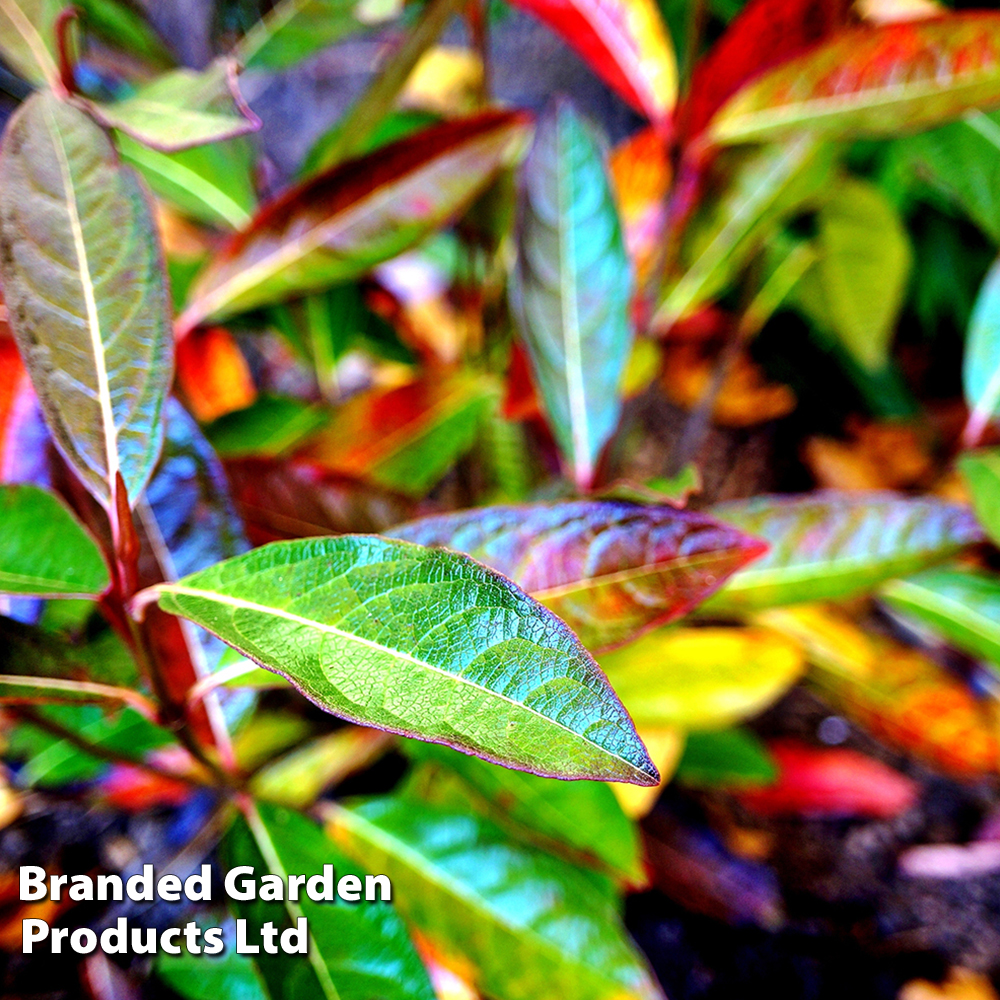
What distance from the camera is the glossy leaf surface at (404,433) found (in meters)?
0.67

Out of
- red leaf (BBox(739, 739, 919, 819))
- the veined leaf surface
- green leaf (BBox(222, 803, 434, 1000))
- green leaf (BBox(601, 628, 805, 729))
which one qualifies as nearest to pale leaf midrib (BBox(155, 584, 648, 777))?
the veined leaf surface

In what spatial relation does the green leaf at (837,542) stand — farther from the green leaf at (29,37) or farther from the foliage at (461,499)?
the green leaf at (29,37)

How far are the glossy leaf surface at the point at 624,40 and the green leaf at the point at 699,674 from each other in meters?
0.43

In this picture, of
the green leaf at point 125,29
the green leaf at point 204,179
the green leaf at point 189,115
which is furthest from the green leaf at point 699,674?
the green leaf at point 125,29

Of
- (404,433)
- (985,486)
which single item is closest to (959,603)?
(985,486)

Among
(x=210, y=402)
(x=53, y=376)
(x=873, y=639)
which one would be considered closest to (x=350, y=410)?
(x=210, y=402)

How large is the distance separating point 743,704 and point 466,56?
935mm

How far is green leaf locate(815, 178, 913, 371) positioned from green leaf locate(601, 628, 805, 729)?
0.40 metres

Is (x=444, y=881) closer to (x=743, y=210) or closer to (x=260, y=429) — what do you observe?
(x=260, y=429)

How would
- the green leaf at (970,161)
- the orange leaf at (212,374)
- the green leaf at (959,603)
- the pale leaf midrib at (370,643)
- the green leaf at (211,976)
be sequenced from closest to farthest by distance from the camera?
the pale leaf midrib at (370,643)
the green leaf at (211,976)
the green leaf at (959,603)
the green leaf at (970,161)
the orange leaf at (212,374)

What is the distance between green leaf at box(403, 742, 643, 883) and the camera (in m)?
0.56

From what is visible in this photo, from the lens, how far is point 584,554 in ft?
1.32

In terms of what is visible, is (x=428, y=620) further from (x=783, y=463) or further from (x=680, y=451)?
(x=783, y=463)

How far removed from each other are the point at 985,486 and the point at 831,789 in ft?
1.64
